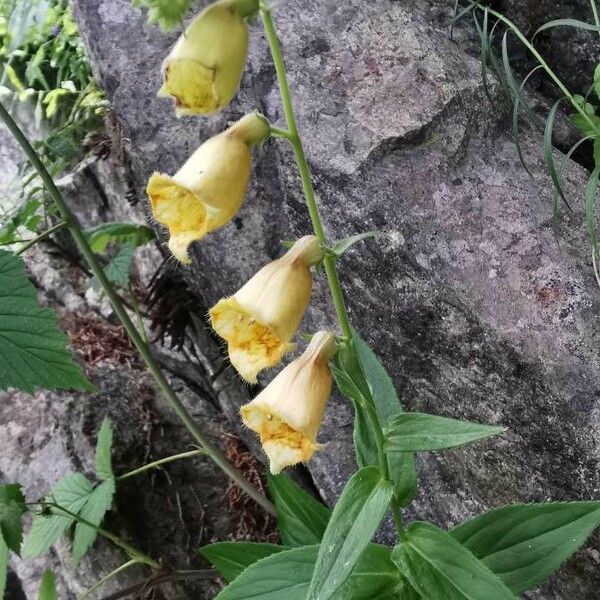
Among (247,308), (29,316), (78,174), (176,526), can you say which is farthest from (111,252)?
(247,308)

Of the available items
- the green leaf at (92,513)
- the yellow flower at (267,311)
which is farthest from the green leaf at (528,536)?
the green leaf at (92,513)

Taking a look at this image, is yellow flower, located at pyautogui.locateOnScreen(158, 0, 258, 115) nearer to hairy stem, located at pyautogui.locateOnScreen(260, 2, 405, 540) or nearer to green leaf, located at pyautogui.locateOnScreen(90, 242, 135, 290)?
hairy stem, located at pyautogui.locateOnScreen(260, 2, 405, 540)

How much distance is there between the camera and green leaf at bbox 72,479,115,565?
1.99m

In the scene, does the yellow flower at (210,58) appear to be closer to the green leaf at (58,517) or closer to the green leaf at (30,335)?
the green leaf at (30,335)

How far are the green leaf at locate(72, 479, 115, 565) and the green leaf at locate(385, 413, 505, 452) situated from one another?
107 centimetres

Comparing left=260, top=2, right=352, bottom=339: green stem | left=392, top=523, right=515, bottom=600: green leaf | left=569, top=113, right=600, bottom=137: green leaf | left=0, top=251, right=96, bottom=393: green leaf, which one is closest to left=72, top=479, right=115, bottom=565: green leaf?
left=0, top=251, right=96, bottom=393: green leaf

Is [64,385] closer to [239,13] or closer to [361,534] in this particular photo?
[361,534]

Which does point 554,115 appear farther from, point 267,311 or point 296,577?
point 296,577

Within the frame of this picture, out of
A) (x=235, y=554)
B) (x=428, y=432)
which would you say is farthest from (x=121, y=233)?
(x=428, y=432)

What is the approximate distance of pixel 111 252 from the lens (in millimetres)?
2895

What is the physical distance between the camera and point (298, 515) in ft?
5.77

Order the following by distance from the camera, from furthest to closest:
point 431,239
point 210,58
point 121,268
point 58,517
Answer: point 121,268 < point 58,517 < point 431,239 < point 210,58

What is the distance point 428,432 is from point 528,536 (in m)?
0.37

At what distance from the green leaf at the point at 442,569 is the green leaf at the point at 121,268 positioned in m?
1.15
